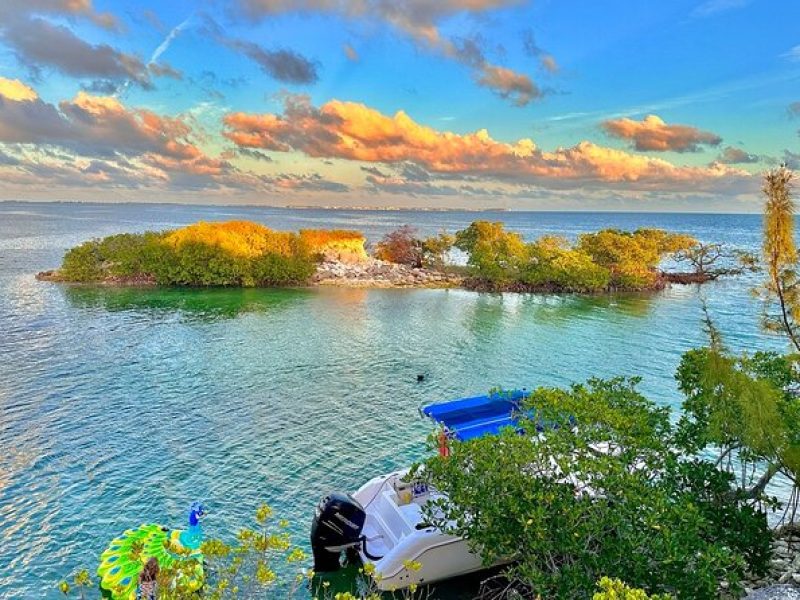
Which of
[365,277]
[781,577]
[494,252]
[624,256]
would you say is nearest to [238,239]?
[365,277]

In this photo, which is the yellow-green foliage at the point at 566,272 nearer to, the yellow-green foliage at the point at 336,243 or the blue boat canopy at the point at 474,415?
the yellow-green foliage at the point at 336,243

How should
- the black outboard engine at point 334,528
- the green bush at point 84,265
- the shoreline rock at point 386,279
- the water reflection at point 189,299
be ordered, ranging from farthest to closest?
the green bush at point 84,265
the shoreline rock at point 386,279
the water reflection at point 189,299
the black outboard engine at point 334,528

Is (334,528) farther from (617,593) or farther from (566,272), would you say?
(566,272)

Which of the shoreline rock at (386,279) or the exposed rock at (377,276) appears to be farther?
the exposed rock at (377,276)

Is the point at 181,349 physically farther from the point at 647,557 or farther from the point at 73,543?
the point at 647,557

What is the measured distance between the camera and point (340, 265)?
54.0 metres

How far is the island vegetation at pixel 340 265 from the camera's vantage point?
46.2 meters

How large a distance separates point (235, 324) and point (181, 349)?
19.1 feet

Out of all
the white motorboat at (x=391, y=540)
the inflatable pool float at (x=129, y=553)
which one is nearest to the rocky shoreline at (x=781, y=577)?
the white motorboat at (x=391, y=540)

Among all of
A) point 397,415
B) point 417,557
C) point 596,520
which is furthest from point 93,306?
point 596,520

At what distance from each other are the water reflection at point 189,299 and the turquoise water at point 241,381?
0.88 feet

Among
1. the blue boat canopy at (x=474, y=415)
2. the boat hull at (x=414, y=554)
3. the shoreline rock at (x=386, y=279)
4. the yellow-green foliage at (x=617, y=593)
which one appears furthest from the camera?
the shoreline rock at (x=386, y=279)

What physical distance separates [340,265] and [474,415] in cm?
3942

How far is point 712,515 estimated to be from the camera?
945 centimetres
